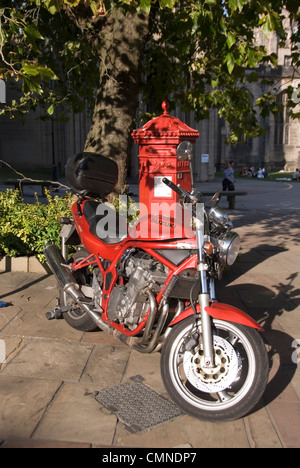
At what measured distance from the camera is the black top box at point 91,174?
454 centimetres

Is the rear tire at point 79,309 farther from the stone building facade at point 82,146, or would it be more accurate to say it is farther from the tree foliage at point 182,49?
the stone building facade at point 82,146

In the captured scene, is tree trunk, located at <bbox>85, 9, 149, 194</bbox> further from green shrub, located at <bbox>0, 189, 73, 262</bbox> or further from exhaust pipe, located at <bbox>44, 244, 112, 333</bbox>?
exhaust pipe, located at <bbox>44, 244, 112, 333</bbox>

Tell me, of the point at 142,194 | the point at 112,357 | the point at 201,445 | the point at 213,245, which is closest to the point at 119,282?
the point at 112,357

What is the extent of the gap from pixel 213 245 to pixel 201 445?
1.24 metres

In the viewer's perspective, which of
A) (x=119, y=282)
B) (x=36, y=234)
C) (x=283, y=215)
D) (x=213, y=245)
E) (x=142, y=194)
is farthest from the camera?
(x=283, y=215)

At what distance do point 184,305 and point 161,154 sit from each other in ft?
13.4

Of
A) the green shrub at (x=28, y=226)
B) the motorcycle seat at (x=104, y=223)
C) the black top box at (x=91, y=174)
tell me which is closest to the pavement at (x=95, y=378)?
the green shrub at (x=28, y=226)

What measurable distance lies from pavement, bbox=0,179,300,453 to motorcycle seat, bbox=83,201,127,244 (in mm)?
1010

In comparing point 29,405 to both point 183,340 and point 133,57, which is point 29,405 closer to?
point 183,340

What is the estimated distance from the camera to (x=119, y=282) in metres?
3.86

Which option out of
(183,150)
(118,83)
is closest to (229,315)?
(183,150)

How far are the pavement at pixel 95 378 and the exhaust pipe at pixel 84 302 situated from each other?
0.32m

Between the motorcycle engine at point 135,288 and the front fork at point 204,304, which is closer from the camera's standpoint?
the front fork at point 204,304

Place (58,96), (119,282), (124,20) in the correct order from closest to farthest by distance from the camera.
A: (119,282)
(124,20)
(58,96)
